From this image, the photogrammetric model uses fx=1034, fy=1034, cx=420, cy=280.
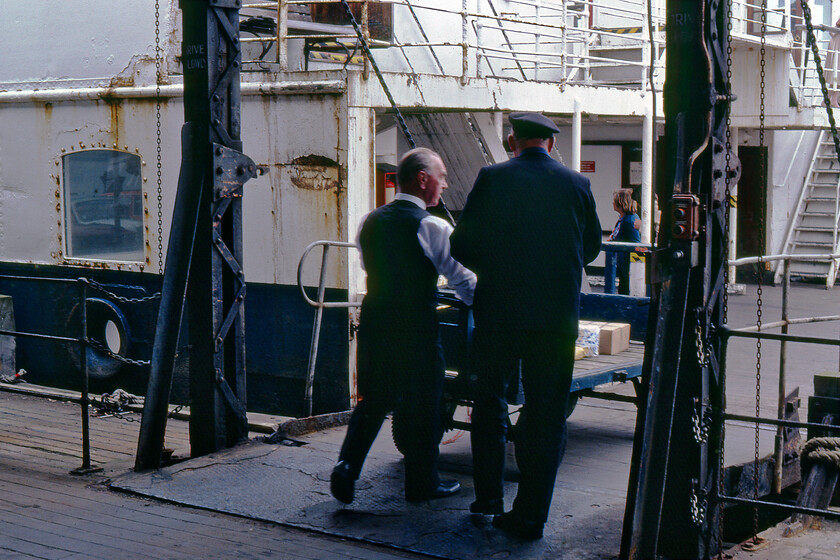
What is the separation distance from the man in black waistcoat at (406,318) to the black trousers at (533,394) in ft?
1.48

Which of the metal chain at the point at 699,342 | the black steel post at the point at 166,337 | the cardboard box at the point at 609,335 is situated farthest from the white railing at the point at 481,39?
the metal chain at the point at 699,342

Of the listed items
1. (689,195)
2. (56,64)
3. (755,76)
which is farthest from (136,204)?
(755,76)

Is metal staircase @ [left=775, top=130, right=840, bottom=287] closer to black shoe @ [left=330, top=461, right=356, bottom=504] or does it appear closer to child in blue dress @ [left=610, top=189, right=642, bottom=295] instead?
child in blue dress @ [left=610, top=189, right=642, bottom=295]

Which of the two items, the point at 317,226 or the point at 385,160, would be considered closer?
the point at 317,226

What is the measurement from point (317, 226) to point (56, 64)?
4622 millimetres

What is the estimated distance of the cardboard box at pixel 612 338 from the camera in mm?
7410

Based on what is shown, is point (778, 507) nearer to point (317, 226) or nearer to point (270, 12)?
point (317, 226)

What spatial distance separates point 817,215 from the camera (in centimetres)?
2006

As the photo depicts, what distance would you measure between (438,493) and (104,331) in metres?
7.53

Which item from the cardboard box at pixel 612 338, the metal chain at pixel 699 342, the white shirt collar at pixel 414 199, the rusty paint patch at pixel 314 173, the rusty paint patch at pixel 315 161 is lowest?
the cardboard box at pixel 612 338

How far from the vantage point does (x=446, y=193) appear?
14180 millimetres

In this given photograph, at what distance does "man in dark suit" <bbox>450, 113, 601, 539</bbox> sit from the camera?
16.7ft

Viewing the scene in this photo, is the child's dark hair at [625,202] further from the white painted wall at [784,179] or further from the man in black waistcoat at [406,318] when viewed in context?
the man in black waistcoat at [406,318]

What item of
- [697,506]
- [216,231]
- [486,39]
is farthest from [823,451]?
[486,39]
